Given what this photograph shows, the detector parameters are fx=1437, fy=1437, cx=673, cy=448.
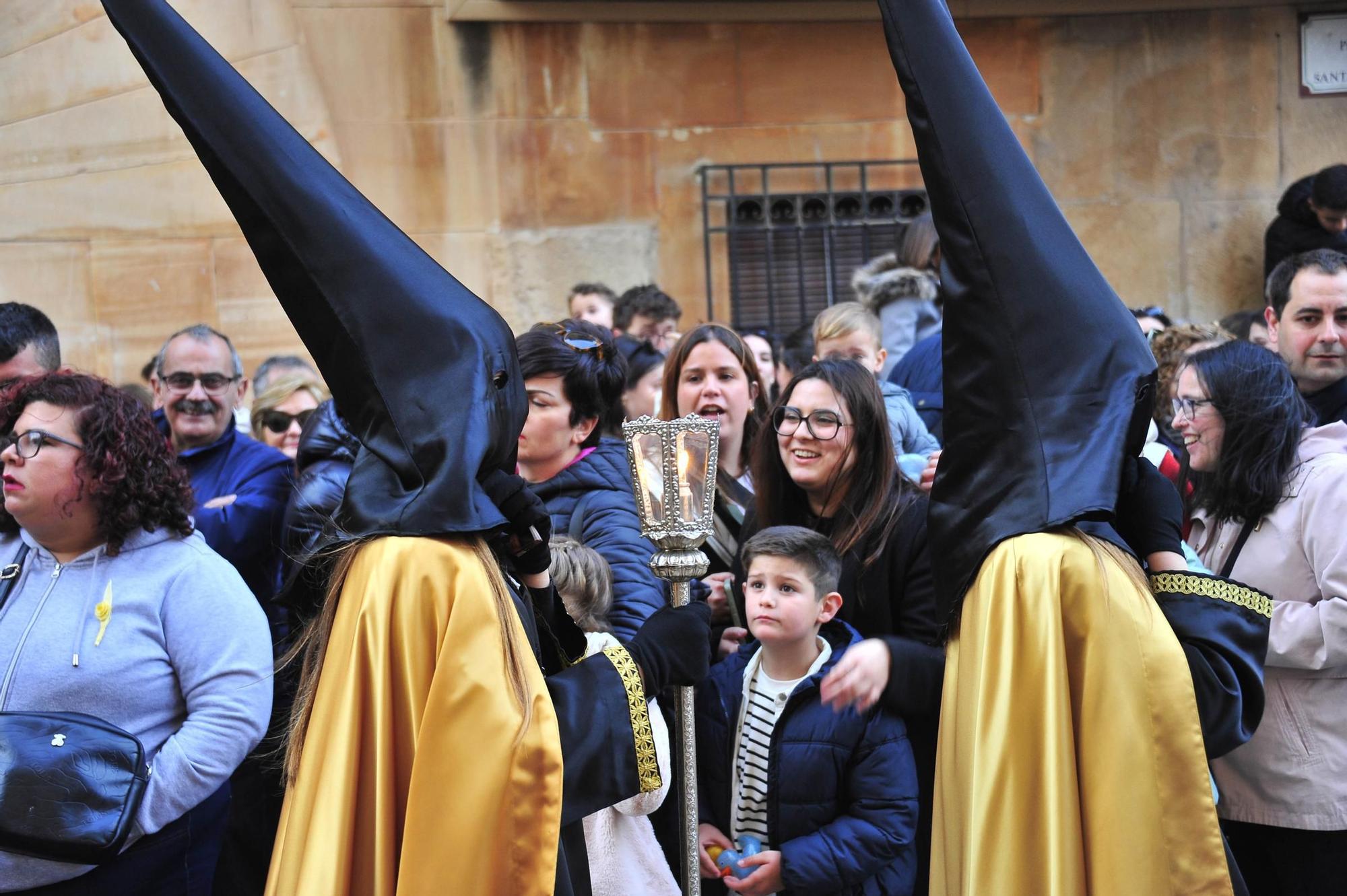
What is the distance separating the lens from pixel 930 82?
8.30 feet

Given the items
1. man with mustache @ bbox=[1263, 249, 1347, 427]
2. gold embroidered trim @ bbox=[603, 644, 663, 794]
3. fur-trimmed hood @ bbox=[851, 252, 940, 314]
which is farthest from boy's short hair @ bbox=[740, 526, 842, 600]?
fur-trimmed hood @ bbox=[851, 252, 940, 314]

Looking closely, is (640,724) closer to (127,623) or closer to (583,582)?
(583,582)

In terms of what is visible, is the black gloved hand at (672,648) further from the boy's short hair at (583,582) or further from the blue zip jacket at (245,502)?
the blue zip jacket at (245,502)

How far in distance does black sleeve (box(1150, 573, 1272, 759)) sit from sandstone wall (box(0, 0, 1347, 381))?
558cm

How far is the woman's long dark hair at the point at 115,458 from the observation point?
3.32 meters

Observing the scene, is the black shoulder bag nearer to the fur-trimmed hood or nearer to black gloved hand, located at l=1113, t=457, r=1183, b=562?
black gloved hand, located at l=1113, t=457, r=1183, b=562

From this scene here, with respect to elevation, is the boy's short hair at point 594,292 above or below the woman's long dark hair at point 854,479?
above

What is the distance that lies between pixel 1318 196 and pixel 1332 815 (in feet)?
15.3

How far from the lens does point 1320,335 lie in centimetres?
423

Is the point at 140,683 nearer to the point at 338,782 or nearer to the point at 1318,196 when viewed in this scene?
the point at 338,782

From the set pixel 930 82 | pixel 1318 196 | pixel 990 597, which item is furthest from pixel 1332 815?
pixel 1318 196

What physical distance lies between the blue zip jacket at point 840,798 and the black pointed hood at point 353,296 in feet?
4.09

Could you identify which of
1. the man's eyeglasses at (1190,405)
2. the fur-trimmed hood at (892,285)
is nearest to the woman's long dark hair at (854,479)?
the man's eyeglasses at (1190,405)

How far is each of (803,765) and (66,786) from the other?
1598mm
